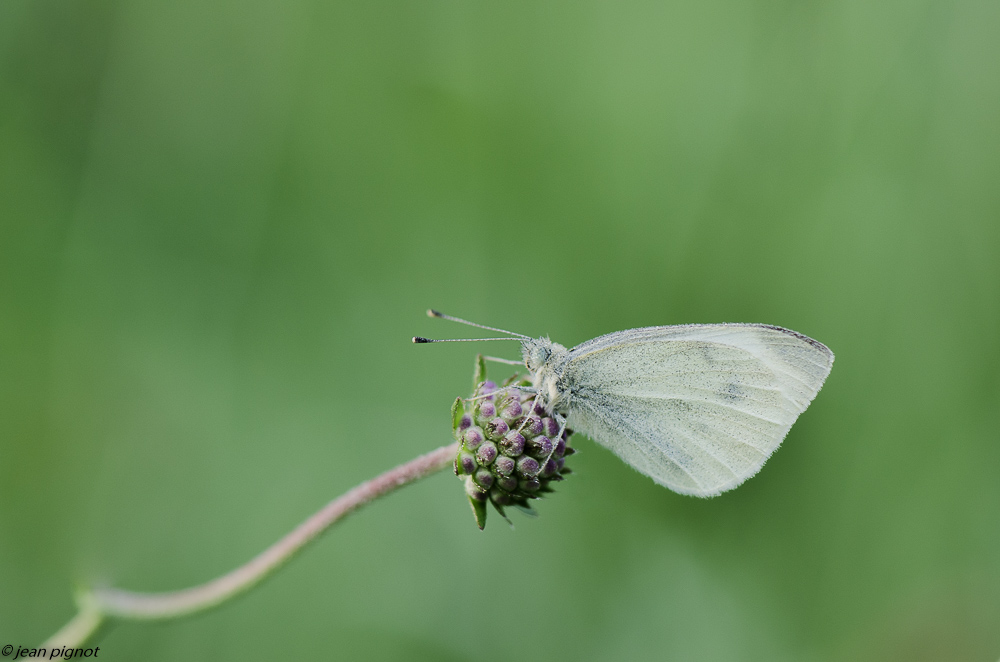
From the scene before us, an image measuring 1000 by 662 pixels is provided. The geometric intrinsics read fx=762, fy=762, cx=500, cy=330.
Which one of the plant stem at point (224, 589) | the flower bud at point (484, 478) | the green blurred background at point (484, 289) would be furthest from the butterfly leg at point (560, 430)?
the green blurred background at point (484, 289)

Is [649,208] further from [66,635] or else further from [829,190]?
[66,635]

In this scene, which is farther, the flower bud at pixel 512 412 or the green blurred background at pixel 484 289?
the green blurred background at pixel 484 289

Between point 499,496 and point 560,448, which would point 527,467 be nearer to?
point 499,496

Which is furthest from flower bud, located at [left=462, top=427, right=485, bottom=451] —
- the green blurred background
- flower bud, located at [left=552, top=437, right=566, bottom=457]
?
the green blurred background

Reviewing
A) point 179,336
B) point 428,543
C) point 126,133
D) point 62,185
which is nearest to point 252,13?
point 126,133

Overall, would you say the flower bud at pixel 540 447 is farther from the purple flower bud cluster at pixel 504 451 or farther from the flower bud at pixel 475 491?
the flower bud at pixel 475 491

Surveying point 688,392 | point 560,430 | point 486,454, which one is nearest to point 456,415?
point 486,454

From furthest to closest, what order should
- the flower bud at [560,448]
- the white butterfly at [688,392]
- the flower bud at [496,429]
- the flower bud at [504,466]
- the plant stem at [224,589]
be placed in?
the white butterfly at [688,392], the flower bud at [560,448], the flower bud at [496,429], the flower bud at [504,466], the plant stem at [224,589]
